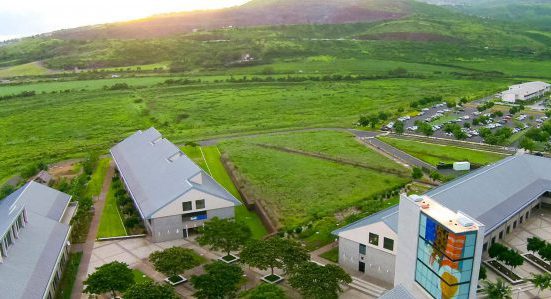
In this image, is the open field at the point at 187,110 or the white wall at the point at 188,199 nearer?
the white wall at the point at 188,199

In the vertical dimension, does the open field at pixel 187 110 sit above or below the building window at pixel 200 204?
below

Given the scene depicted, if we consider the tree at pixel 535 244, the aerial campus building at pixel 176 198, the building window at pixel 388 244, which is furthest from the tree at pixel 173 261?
the tree at pixel 535 244

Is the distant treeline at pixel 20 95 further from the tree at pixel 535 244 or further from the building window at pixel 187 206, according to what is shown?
the tree at pixel 535 244

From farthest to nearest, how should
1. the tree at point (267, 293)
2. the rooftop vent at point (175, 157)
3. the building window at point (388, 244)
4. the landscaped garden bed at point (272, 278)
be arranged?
the rooftop vent at point (175, 157), the landscaped garden bed at point (272, 278), the building window at point (388, 244), the tree at point (267, 293)

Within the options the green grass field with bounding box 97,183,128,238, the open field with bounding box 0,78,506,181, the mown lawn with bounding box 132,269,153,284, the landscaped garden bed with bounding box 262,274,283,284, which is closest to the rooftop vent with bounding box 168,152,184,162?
the green grass field with bounding box 97,183,128,238

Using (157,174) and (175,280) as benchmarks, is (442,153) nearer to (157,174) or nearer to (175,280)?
(157,174)

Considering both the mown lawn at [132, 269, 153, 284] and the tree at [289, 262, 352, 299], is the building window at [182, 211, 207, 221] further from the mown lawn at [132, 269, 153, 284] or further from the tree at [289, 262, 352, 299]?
the tree at [289, 262, 352, 299]

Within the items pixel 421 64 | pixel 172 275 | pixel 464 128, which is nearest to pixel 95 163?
pixel 172 275
